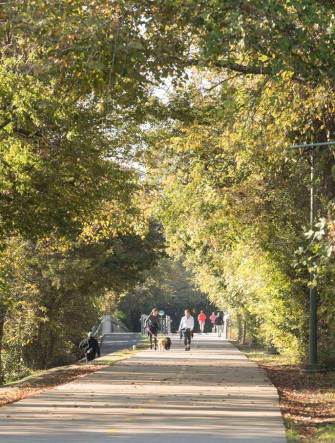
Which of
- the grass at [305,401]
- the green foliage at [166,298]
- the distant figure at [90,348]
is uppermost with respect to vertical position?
the green foliage at [166,298]

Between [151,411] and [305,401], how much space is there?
4978mm

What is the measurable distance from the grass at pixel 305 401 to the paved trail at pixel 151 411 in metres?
0.28

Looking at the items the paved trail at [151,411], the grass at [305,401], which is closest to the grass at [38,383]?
the paved trail at [151,411]

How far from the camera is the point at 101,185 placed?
865 inches

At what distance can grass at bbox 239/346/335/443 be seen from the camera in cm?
1408

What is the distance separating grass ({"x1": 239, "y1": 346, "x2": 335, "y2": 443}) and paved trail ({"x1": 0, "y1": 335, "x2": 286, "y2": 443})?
0.28 metres

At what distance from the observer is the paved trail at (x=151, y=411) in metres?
12.9

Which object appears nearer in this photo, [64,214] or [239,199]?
[64,214]

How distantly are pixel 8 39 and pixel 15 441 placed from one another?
24.9 ft

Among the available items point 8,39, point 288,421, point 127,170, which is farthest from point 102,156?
point 288,421

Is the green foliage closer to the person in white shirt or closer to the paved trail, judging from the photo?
the person in white shirt

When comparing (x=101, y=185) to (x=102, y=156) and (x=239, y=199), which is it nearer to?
(x=102, y=156)

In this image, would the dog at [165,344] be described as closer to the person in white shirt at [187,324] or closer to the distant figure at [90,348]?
the person in white shirt at [187,324]

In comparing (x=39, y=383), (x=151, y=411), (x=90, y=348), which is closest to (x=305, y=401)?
(x=151, y=411)
